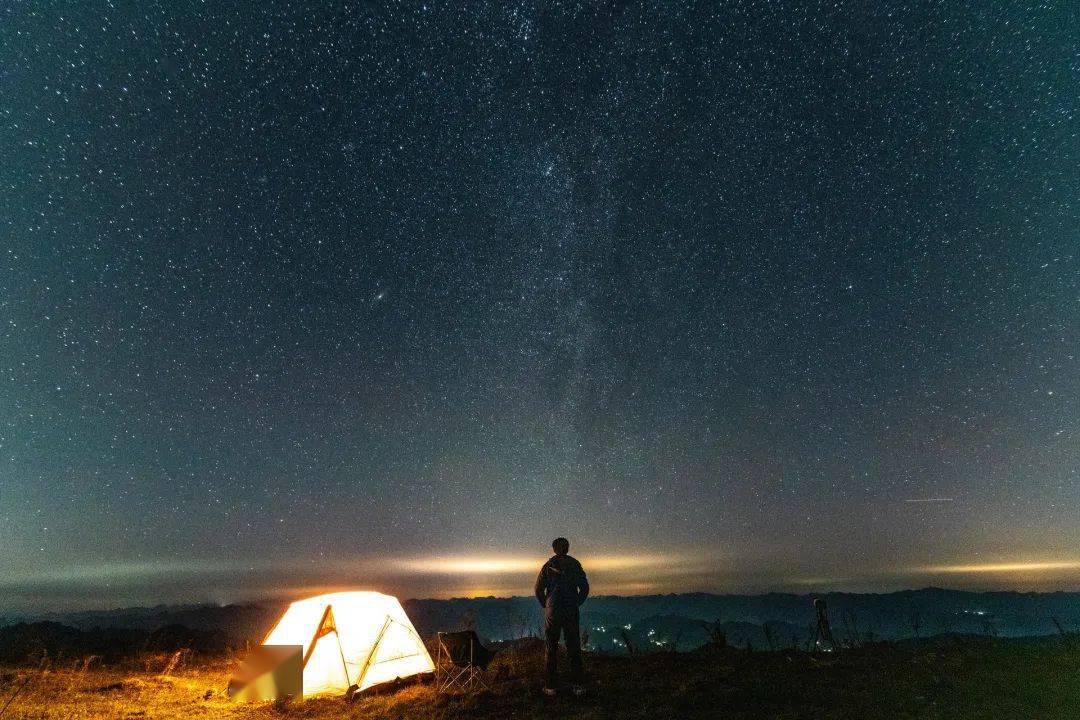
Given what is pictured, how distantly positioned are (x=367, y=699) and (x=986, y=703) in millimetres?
9454

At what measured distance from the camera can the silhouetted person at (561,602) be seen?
8688 mm

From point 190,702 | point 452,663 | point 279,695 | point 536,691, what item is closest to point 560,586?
point 536,691

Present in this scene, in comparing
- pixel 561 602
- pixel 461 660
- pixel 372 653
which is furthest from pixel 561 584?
pixel 372 653

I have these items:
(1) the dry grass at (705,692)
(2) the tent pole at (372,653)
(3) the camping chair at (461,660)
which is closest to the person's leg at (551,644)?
(1) the dry grass at (705,692)

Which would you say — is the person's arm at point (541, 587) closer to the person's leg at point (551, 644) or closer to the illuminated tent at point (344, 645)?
the person's leg at point (551, 644)

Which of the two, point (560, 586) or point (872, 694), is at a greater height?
point (560, 586)

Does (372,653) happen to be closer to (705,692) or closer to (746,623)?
(705,692)

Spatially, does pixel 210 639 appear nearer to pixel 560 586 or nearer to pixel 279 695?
pixel 279 695

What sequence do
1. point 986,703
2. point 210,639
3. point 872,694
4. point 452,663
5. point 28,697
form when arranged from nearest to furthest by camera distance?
1. point 986,703
2. point 872,694
3. point 28,697
4. point 452,663
5. point 210,639

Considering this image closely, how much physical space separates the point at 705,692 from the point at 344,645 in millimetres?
6686

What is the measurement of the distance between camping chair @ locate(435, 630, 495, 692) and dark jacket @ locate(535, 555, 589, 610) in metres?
2.37

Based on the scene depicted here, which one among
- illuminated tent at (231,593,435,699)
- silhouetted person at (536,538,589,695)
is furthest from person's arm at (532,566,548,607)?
illuminated tent at (231,593,435,699)

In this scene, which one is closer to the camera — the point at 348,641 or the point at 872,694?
the point at 872,694

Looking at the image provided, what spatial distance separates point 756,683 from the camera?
863 cm
